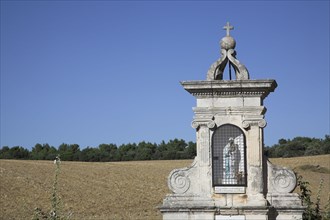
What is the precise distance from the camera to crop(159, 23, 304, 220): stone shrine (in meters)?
11.4

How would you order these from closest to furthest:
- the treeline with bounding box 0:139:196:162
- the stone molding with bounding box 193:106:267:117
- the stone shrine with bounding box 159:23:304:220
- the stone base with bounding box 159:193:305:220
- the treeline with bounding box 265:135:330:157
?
the stone base with bounding box 159:193:305:220
the stone shrine with bounding box 159:23:304:220
the stone molding with bounding box 193:106:267:117
the treeline with bounding box 265:135:330:157
the treeline with bounding box 0:139:196:162

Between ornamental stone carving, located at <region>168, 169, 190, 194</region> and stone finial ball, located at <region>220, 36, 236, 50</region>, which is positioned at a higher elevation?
stone finial ball, located at <region>220, 36, 236, 50</region>

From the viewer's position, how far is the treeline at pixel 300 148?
221ft

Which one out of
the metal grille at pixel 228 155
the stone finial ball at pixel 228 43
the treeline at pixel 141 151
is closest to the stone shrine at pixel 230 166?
the metal grille at pixel 228 155

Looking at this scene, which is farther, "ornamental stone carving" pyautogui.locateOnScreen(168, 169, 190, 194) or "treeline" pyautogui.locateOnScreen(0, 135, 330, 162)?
"treeline" pyautogui.locateOnScreen(0, 135, 330, 162)

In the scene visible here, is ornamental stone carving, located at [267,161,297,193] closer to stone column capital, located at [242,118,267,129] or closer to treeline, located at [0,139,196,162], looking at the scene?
stone column capital, located at [242,118,267,129]

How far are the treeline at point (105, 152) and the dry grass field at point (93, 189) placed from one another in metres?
20.4

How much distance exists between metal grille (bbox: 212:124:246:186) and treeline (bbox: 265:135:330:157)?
5619 centimetres

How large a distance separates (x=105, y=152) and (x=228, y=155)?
218 ft

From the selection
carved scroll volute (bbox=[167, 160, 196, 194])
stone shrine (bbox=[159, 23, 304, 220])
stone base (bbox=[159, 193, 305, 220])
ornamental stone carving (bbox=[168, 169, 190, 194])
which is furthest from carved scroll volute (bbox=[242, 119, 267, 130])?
ornamental stone carving (bbox=[168, 169, 190, 194])

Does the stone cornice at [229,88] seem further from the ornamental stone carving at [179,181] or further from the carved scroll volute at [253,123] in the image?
the ornamental stone carving at [179,181]

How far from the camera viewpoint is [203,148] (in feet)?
38.5

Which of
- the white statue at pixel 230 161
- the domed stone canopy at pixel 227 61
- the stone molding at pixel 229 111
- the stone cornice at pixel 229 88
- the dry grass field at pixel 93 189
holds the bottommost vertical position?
the dry grass field at pixel 93 189

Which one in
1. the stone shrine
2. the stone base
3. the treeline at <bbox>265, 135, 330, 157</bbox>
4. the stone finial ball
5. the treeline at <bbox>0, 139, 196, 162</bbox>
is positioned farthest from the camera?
the treeline at <bbox>0, 139, 196, 162</bbox>
